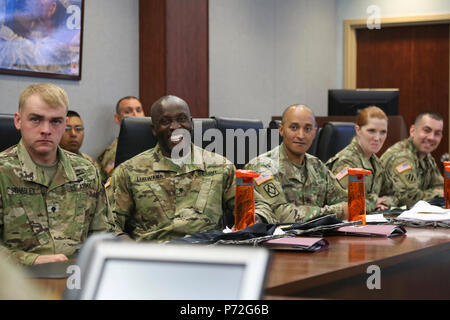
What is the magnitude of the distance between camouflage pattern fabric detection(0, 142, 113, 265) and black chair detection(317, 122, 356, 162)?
2.05 metres

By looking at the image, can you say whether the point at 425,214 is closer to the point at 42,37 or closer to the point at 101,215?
the point at 101,215

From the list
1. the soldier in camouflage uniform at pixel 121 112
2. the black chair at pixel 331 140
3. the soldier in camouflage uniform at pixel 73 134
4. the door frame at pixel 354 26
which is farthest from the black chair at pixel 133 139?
the door frame at pixel 354 26

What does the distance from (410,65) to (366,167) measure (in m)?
4.13

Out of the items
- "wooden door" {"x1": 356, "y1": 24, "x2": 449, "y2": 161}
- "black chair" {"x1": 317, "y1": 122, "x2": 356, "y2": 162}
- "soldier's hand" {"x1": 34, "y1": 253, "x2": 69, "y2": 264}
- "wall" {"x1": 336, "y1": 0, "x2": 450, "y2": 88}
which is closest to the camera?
"soldier's hand" {"x1": 34, "y1": 253, "x2": 69, "y2": 264}

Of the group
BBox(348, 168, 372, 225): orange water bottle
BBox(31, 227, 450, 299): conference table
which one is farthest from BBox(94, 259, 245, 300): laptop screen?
BBox(348, 168, 372, 225): orange water bottle

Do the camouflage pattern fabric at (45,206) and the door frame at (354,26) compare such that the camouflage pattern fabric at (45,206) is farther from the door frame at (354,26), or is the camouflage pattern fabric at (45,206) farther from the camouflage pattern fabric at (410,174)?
the door frame at (354,26)

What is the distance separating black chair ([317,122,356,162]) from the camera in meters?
3.65

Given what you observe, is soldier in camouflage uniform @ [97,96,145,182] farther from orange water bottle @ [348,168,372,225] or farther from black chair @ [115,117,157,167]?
orange water bottle @ [348,168,372,225]

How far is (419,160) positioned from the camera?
369cm

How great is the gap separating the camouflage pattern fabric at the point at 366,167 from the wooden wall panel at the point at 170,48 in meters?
1.63

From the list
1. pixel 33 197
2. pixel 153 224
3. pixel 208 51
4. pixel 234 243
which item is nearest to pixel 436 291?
pixel 234 243

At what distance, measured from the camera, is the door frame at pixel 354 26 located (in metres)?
6.79

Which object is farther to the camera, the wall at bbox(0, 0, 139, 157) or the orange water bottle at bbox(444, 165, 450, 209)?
the wall at bbox(0, 0, 139, 157)

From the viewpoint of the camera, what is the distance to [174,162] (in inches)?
87.8
